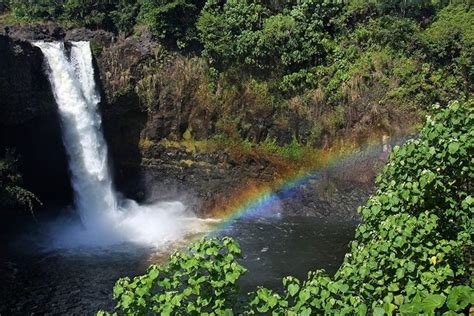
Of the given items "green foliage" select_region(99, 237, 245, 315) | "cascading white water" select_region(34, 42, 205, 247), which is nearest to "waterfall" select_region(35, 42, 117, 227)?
"cascading white water" select_region(34, 42, 205, 247)

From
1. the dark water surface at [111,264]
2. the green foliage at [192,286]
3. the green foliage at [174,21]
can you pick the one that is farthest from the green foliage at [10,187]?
the green foliage at [192,286]

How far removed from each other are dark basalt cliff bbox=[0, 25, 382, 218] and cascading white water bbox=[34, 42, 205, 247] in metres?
0.79

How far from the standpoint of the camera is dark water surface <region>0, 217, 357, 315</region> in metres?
18.1

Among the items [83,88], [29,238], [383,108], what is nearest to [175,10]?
[83,88]

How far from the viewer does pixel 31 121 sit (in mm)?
27781

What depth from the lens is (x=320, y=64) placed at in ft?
108

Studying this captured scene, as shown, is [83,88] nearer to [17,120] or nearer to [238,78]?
[17,120]

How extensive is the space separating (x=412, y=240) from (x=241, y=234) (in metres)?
18.9

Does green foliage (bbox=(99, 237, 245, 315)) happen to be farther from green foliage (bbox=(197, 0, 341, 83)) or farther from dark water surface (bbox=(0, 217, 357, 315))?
green foliage (bbox=(197, 0, 341, 83))

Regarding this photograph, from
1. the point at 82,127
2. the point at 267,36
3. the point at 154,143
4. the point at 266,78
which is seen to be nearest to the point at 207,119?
the point at 154,143

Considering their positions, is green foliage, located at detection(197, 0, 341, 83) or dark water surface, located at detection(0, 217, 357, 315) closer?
dark water surface, located at detection(0, 217, 357, 315)

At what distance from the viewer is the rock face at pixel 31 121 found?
86.3 feet

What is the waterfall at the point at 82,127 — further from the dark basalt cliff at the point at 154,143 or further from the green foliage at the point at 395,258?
the green foliage at the point at 395,258

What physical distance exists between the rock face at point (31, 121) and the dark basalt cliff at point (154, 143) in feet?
0.19
